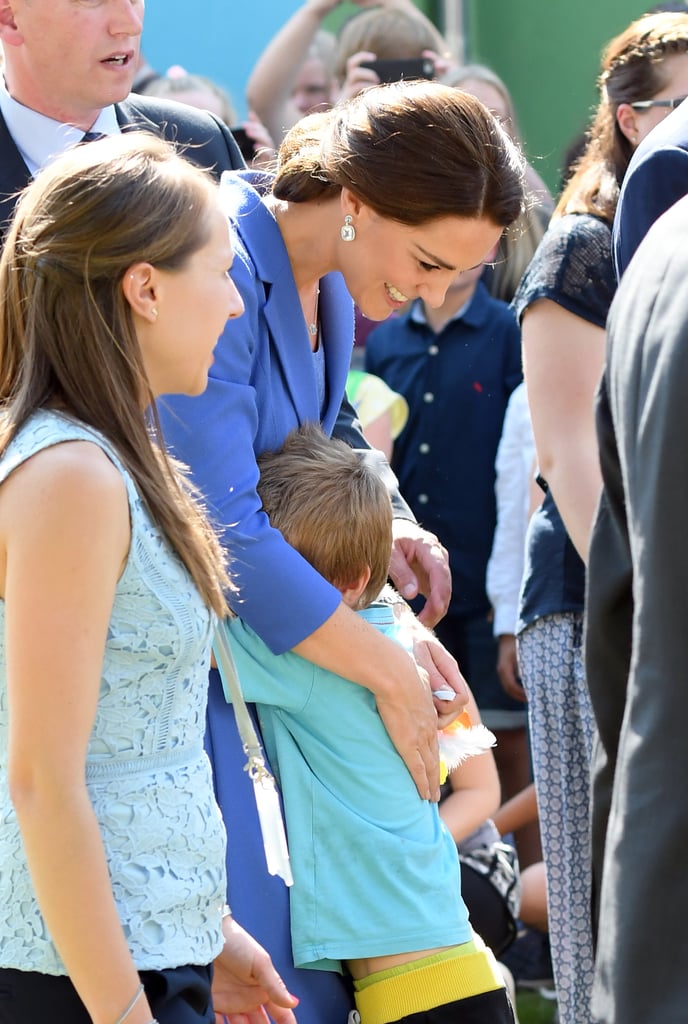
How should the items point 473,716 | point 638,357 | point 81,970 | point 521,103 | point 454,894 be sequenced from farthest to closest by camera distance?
point 521,103, point 473,716, point 454,894, point 81,970, point 638,357

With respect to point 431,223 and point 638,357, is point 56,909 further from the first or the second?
point 431,223

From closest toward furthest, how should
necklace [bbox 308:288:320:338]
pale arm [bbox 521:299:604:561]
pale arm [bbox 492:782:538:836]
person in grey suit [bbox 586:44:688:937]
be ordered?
person in grey suit [bbox 586:44:688:937]
necklace [bbox 308:288:320:338]
pale arm [bbox 521:299:604:561]
pale arm [bbox 492:782:538:836]

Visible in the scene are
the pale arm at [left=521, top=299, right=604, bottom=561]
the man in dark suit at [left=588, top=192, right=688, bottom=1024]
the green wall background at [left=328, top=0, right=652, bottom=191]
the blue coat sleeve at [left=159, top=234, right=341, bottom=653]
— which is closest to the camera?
the man in dark suit at [left=588, top=192, right=688, bottom=1024]

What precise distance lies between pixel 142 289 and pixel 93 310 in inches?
2.4

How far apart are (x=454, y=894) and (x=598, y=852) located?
2.08 feet

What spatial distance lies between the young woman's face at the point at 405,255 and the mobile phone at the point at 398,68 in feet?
8.27

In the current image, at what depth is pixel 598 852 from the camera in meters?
1.52

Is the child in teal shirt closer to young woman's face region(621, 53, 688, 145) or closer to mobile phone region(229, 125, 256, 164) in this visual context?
young woman's face region(621, 53, 688, 145)

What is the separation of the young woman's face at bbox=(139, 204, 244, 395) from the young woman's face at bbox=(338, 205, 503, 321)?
536 mm

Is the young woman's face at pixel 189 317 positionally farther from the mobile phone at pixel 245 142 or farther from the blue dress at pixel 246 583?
the mobile phone at pixel 245 142

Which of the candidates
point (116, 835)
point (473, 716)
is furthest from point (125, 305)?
point (473, 716)

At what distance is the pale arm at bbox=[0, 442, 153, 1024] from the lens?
4.78 feet

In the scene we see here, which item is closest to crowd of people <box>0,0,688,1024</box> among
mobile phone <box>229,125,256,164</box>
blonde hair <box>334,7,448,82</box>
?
mobile phone <box>229,125,256,164</box>

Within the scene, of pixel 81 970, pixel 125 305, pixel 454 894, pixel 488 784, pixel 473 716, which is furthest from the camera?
pixel 488 784
